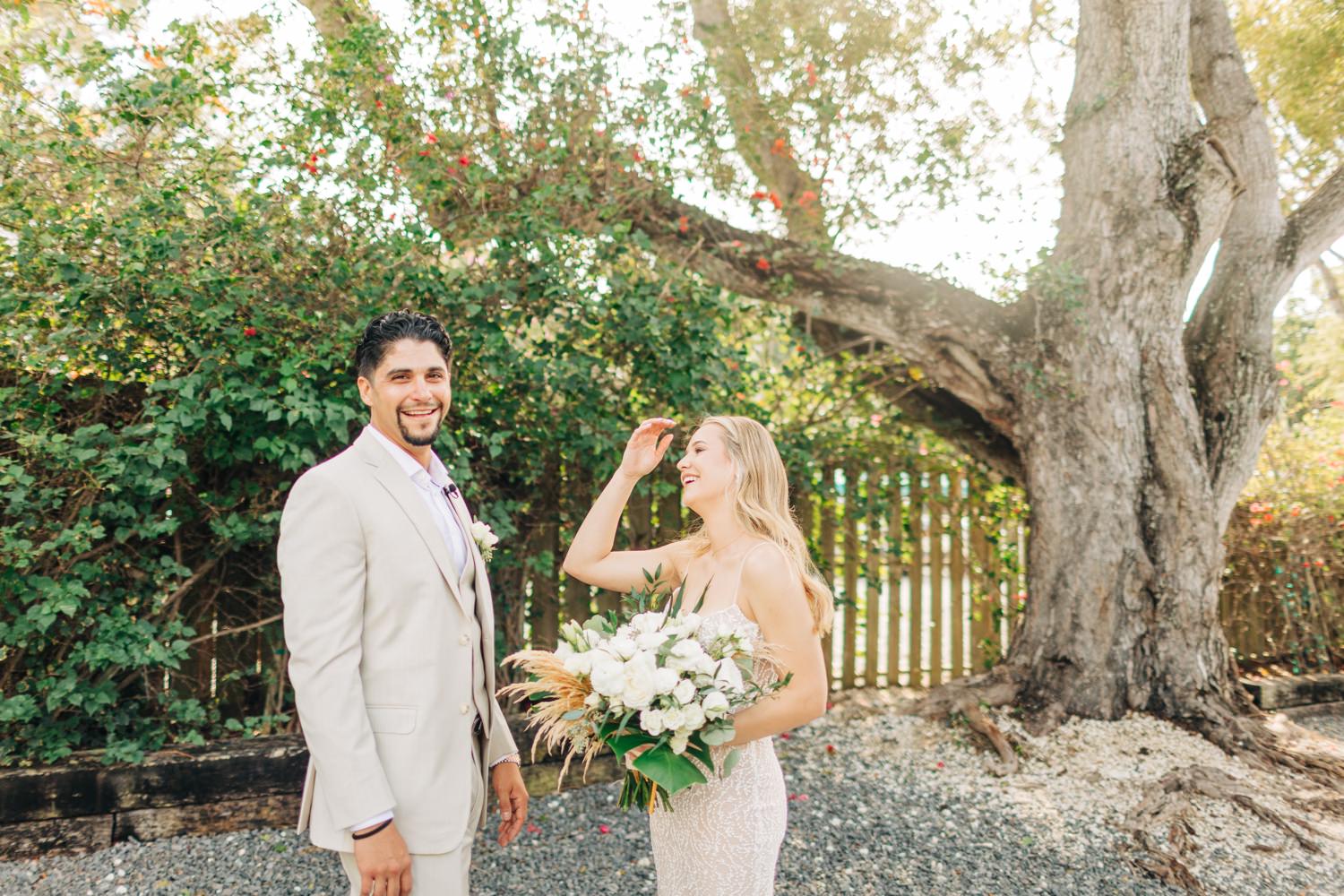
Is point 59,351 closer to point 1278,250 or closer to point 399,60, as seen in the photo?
point 399,60

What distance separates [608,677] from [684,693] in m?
0.19

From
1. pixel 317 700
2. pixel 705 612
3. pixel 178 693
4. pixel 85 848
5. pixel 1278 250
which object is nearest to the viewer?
pixel 317 700

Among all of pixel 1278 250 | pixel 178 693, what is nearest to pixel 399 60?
pixel 178 693

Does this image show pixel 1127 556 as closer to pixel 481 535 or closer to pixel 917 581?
pixel 917 581

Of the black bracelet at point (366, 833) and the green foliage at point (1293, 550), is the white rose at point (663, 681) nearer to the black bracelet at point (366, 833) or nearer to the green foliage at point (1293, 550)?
the black bracelet at point (366, 833)

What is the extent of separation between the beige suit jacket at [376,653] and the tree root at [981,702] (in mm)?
4138

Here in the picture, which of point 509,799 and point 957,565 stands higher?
point 957,565

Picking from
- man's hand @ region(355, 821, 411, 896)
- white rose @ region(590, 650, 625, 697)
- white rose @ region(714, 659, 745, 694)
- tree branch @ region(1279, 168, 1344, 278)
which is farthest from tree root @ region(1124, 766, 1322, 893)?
tree branch @ region(1279, 168, 1344, 278)

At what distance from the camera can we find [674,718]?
202 cm

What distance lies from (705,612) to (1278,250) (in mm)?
6116

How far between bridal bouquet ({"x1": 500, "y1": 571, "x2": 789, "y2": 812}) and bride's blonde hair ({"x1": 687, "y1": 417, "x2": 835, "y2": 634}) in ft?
1.40

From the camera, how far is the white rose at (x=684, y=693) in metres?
2.02

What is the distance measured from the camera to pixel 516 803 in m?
2.53

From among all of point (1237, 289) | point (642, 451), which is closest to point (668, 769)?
point (642, 451)
